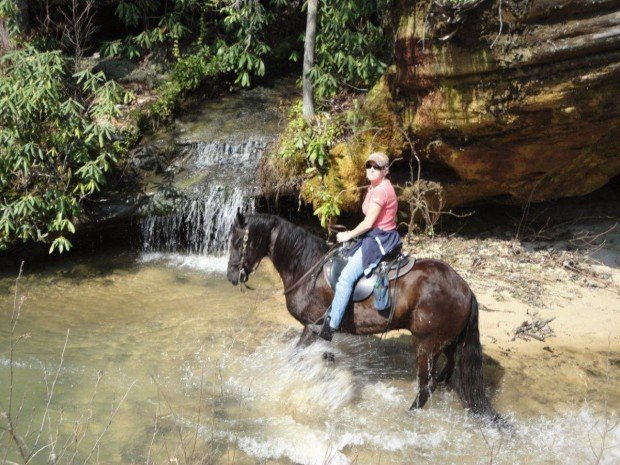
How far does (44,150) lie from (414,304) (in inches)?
280

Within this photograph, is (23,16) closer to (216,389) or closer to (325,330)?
(216,389)

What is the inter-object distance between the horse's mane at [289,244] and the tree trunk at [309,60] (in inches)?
184

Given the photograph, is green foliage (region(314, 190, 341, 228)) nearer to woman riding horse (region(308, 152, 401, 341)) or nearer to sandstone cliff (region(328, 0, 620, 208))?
sandstone cliff (region(328, 0, 620, 208))

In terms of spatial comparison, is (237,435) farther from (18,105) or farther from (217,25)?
(217,25)

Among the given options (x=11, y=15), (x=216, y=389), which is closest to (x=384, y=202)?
(x=216, y=389)

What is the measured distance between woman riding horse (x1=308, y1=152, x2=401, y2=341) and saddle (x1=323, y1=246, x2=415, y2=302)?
→ 0.06 meters

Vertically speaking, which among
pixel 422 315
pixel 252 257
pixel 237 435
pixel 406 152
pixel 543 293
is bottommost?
pixel 237 435

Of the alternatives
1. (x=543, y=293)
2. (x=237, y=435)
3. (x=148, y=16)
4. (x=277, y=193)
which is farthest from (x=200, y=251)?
(x=148, y=16)

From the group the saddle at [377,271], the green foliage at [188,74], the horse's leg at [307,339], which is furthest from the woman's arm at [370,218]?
the green foliage at [188,74]

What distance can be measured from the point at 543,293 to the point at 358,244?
4107mm

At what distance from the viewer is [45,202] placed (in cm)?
934

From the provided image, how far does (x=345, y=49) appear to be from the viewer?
36.0 feet

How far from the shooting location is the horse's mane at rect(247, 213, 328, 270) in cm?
619

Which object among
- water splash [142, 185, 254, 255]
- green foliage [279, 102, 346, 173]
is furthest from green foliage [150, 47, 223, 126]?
green foliage [279, 102, 346, 173]
